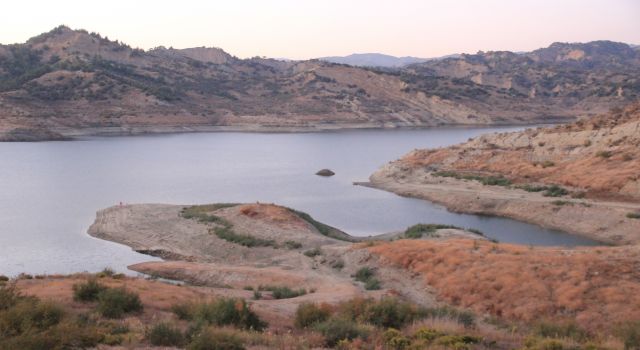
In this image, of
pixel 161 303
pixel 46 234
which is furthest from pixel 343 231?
pixel 161 303

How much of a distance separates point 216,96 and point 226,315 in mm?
117123

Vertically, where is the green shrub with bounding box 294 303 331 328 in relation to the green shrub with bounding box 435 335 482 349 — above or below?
below

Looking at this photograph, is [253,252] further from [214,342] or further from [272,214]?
[214,342]

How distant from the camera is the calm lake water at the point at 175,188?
Result: 30594 mm

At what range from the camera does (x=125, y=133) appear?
95500 mm

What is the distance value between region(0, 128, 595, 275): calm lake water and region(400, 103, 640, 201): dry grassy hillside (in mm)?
6639

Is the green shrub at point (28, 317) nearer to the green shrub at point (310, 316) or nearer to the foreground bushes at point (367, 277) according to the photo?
the green shrub at point (310, 316)

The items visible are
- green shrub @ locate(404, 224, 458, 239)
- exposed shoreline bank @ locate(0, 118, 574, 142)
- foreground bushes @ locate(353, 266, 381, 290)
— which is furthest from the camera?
exposed shoreline bank @ locate(0, 118, 574, 142)

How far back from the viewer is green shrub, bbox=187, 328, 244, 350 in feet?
28.1

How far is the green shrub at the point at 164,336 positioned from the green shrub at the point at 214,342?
475 mm

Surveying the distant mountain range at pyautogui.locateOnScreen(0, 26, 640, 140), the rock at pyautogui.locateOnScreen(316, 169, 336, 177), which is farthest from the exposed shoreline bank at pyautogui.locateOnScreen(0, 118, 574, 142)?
the rock at pyautogui.locateOnScreen(316, 169, 336, 177)

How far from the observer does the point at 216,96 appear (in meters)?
126

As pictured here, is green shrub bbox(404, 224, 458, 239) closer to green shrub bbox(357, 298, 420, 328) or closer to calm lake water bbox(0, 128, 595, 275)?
calm lake water bbox(0, 128, 595, 275)

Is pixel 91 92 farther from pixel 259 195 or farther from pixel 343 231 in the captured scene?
pixel 343 231
